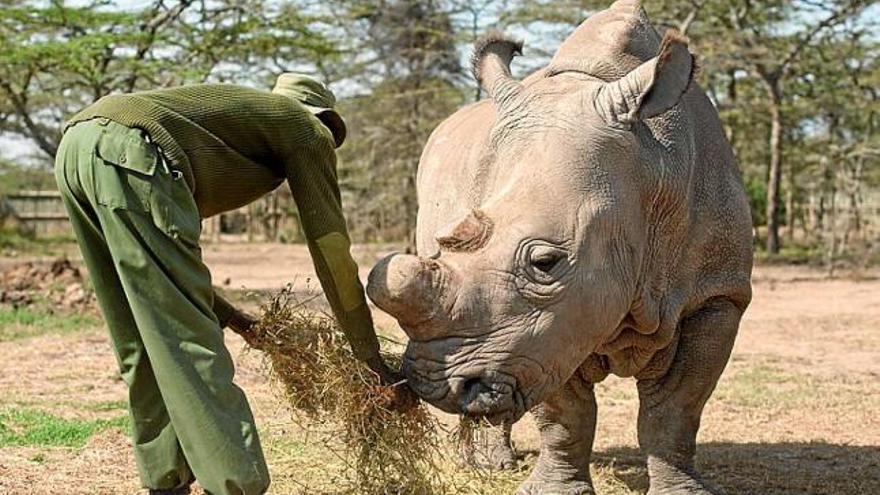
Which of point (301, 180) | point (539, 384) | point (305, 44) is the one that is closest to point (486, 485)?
point (539, 384)

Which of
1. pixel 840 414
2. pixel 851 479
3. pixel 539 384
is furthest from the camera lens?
pixel 840 414

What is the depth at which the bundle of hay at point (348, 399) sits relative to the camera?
15.2ft

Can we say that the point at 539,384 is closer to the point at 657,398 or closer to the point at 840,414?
the point at 657,398

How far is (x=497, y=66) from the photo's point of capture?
5.19 meters

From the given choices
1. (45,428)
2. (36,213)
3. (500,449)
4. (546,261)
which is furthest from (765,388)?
(36,213)

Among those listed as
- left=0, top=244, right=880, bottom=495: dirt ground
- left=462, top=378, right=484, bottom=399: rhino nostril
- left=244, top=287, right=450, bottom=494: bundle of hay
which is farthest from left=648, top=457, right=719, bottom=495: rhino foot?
left=462, top=378, right=484, bottom=399: rhino nostril

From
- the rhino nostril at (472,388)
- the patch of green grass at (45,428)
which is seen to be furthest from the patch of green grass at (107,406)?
the rhino nostril at (472,388)

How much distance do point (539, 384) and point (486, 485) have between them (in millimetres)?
1764

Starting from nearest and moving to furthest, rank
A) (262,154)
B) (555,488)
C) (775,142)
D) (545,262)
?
(545,262)
(262,154)
(555,488)
(775,142)

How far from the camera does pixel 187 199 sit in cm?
413

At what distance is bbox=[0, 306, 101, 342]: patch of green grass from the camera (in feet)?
38.4

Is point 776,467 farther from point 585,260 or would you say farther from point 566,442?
point 585,260

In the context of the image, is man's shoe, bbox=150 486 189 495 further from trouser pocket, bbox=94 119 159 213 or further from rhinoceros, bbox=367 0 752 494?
trouser pocket, bbox=94 119 159 213

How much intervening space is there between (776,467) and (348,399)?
2958mm
